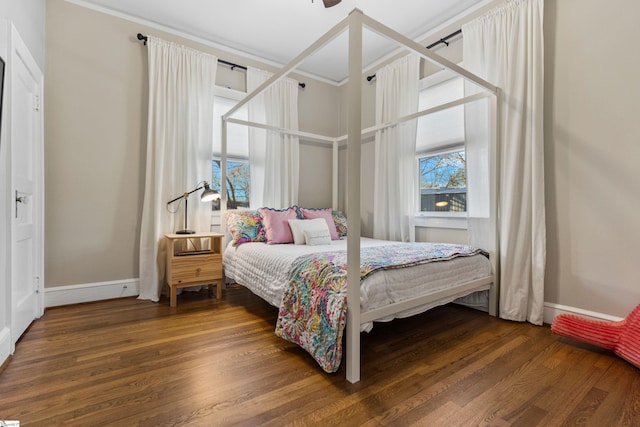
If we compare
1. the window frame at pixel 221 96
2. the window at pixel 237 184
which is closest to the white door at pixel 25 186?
the window frame at pixel 221 96

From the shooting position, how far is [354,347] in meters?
1.63

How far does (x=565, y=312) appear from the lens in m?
2.32

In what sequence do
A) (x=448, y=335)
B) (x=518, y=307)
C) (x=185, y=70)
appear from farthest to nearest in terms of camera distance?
(x=185, y=70) → (x=518, y=307) → (x=448, y=335)

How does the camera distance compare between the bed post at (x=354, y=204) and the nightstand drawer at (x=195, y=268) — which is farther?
the nightstand drawer at (x=195, y=268)

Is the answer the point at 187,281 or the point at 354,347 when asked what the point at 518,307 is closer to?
the point at 354,347

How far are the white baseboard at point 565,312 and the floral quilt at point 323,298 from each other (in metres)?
0.89

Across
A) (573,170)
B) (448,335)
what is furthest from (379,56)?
(448,335)

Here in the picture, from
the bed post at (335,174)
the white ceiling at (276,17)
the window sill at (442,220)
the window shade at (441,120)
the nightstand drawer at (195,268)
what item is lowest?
the nightstand drawer at (195,268)

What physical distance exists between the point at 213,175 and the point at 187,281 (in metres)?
1.30

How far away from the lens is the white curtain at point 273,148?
373 cm

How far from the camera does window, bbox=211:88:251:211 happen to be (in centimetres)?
362

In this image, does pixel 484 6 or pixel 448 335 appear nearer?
pixel 448 335

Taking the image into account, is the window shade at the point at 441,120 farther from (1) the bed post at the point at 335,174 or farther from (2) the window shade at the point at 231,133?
(2) the window shade at the point at 231,133

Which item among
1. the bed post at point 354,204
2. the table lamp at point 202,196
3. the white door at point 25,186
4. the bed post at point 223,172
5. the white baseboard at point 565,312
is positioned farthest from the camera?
the bed post at point 223,172
